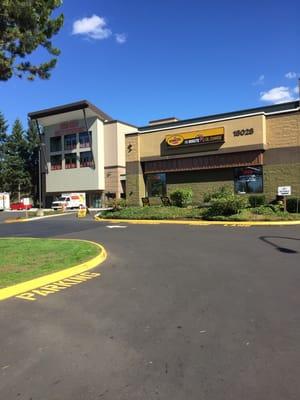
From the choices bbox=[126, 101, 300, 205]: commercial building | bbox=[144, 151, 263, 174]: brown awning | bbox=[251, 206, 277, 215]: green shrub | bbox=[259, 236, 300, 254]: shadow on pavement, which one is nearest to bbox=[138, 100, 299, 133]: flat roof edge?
bbox=[126, 101, 300, 205]: commercial building

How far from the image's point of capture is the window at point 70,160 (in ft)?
199

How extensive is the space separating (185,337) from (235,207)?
63.2ft

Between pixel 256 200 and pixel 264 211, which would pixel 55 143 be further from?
pixel 264 211

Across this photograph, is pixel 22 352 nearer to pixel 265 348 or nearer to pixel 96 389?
pixel 96 389

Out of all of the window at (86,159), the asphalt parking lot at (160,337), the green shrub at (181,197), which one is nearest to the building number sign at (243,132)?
the green shrub at (181,197)

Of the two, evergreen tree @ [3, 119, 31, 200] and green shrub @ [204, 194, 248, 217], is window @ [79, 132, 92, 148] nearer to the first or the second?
evergreen tree @ [3, 119, 31, 200]

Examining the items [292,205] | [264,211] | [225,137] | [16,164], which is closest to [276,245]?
[264,211]

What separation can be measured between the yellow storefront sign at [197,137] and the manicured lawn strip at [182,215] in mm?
7863

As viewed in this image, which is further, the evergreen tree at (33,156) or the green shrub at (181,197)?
the evergreen tree at (33,156)

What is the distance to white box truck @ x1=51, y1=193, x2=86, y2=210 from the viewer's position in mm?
52194

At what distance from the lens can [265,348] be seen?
4.80 meters

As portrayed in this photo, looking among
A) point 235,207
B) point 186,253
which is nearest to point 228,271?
point 186,253

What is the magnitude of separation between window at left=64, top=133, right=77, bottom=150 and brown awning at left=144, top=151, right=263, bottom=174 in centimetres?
2685

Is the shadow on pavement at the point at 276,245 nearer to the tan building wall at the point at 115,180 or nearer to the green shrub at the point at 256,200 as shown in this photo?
the green shrub at the point at 256,200
